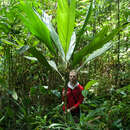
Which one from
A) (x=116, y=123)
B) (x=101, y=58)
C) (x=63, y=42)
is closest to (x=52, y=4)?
(x=101, y=58)

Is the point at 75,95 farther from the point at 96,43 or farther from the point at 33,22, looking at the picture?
the point at 33,22

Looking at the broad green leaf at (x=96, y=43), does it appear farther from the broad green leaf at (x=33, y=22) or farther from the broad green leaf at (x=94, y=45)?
the broad green leaf at (x=33, y=22)

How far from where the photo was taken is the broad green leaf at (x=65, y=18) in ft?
3.81

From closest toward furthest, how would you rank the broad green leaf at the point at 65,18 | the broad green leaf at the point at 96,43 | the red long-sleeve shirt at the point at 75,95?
the broad green leaf at the point at 65,18 < the broad green leaf at the point at 96,43 < the red long-sleeve shirt at the point at 75,95

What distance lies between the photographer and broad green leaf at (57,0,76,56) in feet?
3.81

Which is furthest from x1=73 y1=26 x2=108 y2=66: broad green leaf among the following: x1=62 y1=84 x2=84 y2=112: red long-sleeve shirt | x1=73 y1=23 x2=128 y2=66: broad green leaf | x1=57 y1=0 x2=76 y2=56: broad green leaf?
x1=62 y1=84 x2=84 y2=112: red long-sleeve shirt

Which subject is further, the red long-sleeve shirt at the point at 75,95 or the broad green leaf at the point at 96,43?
the red long-sleeve shirt at the point at 75,95

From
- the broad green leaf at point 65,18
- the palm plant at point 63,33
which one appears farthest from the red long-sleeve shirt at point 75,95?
the broad green leaf at point 65,18

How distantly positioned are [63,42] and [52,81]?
59 centimetres

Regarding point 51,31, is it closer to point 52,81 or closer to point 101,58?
point 52,81

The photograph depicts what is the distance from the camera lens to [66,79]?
4.54 ft

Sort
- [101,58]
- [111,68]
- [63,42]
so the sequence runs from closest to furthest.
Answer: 1. [63,42]
2. [111,68]
3. [101,58]

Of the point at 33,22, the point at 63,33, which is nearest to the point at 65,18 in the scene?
the point at 63,33

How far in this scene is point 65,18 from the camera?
1.20 meters
